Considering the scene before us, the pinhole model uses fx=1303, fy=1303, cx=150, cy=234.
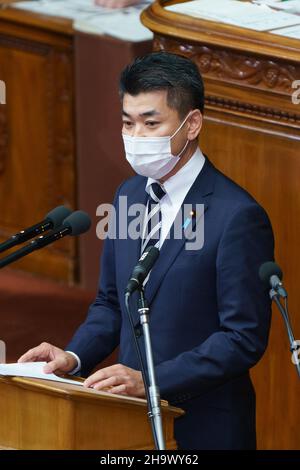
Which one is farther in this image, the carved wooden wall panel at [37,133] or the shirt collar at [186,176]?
the carved wooden wall panel at [37,133]

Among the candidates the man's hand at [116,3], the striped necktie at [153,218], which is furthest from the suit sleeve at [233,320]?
the man's hand at [116,3]

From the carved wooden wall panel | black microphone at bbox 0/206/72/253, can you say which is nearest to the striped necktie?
black microphone at bbox 0/206/72/253

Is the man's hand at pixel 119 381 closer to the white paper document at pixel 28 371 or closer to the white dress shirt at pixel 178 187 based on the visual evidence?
the white paper document at pixel 28 371

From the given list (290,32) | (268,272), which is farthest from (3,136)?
(268,272)

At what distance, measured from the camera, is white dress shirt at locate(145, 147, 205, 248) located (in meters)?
3.75

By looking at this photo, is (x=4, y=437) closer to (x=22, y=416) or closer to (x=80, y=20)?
(x=22, y=416)

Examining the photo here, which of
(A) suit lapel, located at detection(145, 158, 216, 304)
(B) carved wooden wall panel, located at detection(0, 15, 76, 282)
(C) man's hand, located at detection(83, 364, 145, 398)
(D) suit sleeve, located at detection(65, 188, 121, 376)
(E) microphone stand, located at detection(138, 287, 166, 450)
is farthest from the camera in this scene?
(B) carved wooden wall panel, located at detection(0, 15, 76, 282)

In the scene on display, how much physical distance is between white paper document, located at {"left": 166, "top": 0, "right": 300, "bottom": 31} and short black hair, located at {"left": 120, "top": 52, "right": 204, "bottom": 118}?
1025mm

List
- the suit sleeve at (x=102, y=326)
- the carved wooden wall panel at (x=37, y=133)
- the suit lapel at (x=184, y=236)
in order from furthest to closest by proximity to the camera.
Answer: the carved wooden wall panel at (x=37, y=133), the suit sleeve at (x=102, y=326), the suit lapel at (x=184, y=236)

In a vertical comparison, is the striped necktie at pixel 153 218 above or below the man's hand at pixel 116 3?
below

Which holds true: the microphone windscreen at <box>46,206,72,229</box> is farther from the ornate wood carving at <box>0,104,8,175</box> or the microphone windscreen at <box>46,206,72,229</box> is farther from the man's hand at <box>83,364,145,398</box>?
the ornate wood carving at <box>0,104,8,175</box>

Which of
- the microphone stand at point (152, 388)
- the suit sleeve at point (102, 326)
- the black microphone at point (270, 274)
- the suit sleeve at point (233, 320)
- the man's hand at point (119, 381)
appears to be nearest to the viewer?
the microphone stand at point (152, 388)

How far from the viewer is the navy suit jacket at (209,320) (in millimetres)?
3582

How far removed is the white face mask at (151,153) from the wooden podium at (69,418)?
70 centimetres
